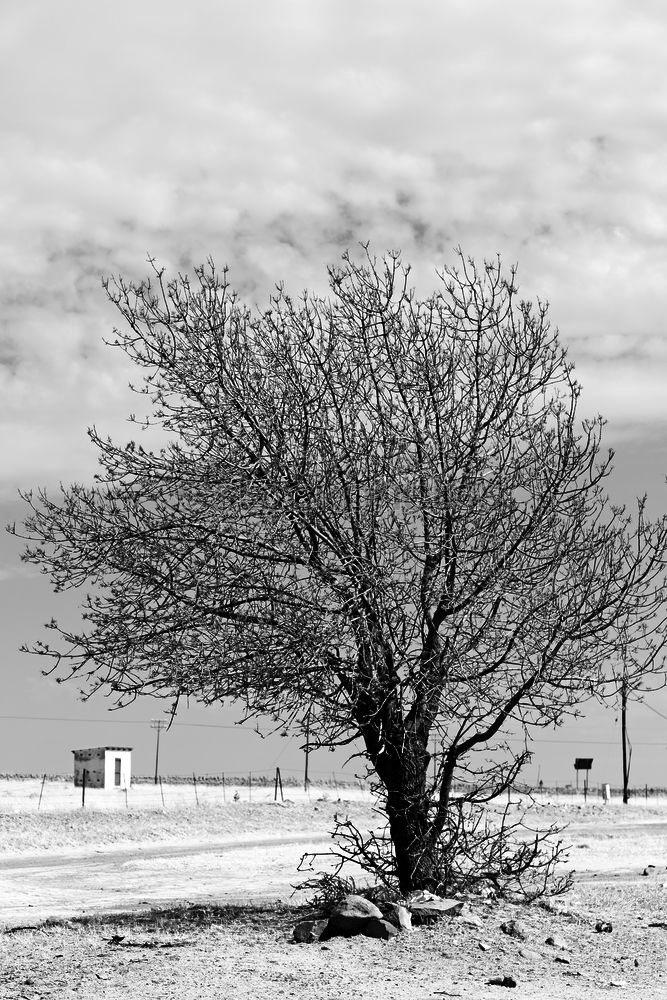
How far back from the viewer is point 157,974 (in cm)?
900

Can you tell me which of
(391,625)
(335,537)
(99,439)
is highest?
(99,439)

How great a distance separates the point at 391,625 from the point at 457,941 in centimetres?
298

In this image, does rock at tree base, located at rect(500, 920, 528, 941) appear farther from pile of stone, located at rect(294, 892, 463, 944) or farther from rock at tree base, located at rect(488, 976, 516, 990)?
rock at tree base, located at rect(488, 976, 516, 990)

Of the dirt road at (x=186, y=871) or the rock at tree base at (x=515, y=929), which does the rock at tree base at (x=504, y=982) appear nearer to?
the rock at tree base at (x=515, y=929)

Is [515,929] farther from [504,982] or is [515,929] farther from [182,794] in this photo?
[182,794]

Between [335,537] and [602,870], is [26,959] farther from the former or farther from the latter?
[602,870]

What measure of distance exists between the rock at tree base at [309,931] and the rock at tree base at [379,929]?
38 cm

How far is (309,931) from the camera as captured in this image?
10.2m

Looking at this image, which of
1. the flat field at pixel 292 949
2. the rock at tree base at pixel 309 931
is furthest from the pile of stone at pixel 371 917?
the flat field at pixel 292 949

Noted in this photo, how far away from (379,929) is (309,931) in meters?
0.66

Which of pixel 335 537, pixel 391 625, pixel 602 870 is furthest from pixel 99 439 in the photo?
pixel 602 870

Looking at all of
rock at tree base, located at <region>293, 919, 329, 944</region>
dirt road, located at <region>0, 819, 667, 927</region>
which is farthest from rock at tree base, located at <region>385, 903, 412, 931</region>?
dirt road, located at <region>0, 819, 667, 927</region>

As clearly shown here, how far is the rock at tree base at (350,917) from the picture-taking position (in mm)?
10328

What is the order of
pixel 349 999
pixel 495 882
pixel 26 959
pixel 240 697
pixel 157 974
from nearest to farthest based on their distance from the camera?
pixel 349 999, pixel 157 974, pixel 26 959, pixel 240 697, pixel 495 882
